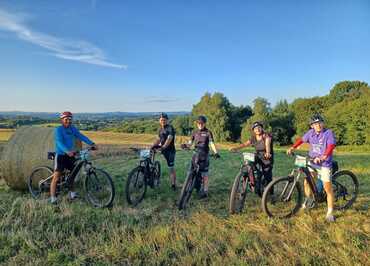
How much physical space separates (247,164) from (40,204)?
13.0 feet

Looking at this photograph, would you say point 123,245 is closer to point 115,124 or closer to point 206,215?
point 206,215

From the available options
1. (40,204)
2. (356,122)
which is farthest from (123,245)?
(356,122)

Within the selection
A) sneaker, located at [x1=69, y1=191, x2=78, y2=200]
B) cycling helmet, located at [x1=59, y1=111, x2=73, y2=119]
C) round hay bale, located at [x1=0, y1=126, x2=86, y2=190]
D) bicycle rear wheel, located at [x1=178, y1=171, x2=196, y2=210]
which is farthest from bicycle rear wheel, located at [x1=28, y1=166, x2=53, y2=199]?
bicycle rear wheel, located at [x1=178, y1=171, x2=196, y2=210]

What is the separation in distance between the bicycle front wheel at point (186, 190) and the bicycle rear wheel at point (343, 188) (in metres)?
2.61

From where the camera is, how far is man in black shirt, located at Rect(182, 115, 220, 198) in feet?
21.0

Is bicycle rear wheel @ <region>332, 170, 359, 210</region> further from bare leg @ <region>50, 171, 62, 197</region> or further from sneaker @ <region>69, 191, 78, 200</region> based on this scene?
bare leg @ <region>50, 171, 62, 197</region>

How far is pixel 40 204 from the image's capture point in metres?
5.75

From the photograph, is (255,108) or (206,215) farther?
(255,108)

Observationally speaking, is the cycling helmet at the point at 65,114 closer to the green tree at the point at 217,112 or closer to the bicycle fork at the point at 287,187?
the bicycle fork at the point at 287,187

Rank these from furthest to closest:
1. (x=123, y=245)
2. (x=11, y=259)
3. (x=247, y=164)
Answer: (x=247, y=164), (x=123, y=245), (x=11, y=259)

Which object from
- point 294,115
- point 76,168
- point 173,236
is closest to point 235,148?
point 173,236

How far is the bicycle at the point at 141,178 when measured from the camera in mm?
6090

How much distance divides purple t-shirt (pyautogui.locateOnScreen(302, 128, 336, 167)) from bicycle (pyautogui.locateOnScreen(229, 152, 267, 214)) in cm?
100

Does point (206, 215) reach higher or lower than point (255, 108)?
lower
